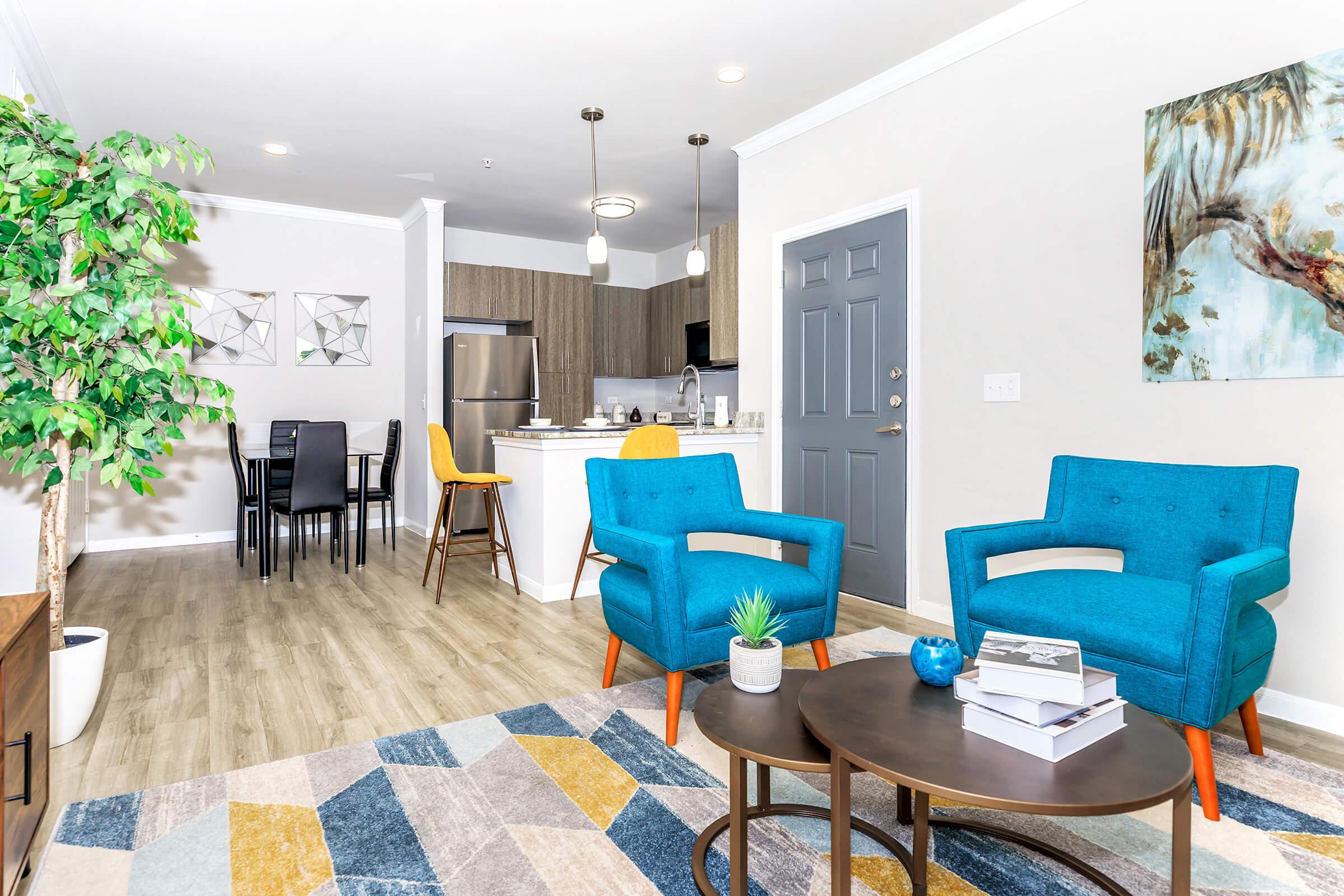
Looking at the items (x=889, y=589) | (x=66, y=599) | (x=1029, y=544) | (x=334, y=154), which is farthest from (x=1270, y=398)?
(x=66, y=599)

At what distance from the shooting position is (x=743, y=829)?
1473mm

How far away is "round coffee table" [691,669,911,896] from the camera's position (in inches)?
55.9

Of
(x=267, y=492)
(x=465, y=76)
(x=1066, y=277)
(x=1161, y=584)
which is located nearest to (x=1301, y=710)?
(x=1161, y=584)

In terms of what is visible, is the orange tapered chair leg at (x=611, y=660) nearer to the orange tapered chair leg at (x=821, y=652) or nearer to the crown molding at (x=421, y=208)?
the orange tapered chair leg at (x=821, y=652)

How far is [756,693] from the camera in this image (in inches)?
66.5

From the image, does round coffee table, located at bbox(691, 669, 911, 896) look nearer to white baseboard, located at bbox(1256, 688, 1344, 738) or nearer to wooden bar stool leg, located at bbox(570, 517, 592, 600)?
white baseboard, located at bbox(1256, 688, 1344, 738)

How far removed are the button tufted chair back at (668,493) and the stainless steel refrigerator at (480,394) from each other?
3.40 metres

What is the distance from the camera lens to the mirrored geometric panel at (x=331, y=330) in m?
6.18

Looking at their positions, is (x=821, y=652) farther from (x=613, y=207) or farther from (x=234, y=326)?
(x=234, y=326)

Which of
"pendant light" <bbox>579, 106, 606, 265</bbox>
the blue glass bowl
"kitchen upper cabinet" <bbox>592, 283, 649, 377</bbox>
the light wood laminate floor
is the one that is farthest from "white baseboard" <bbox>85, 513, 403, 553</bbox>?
the blue glass bowl

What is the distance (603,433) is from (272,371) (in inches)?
138

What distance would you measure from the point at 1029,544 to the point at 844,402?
1.65m

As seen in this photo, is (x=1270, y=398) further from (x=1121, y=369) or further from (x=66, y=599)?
(x=66, y=599)

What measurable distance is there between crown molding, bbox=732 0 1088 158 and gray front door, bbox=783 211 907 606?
63 cm
